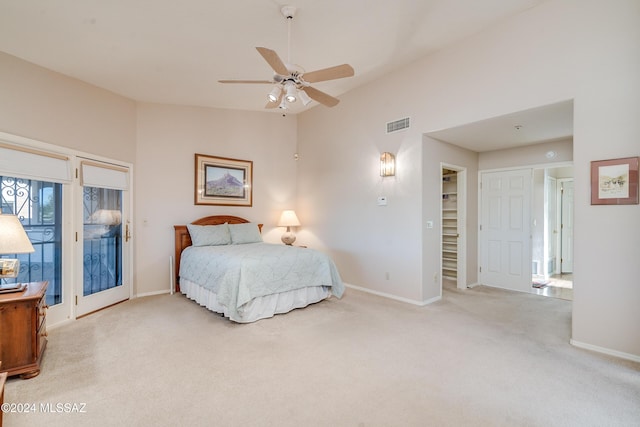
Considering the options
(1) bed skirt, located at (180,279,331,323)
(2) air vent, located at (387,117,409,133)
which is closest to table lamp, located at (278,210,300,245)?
(1) bed skirt, located at (180,279,331,323)

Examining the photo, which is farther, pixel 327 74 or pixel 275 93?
pixel 275 93

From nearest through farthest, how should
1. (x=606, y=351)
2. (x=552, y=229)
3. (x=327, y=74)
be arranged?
(x=327, y=74)
(x=606, y=351)
(x=552, y=229)

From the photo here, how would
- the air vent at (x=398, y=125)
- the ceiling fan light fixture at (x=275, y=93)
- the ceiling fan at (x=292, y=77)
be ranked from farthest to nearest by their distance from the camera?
the air vent at (x=398, y=125) < the ceiling fan light fixture at (x=275, y=93) < the ceiling fan at (x=292, y=77)

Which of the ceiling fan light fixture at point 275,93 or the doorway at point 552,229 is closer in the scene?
the ceiling fan light fixture at point 275,93

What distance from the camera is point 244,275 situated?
135 inches

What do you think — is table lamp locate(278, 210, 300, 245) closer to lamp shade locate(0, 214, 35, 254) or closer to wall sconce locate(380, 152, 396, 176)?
wall sconce locate(380, 152, 396, 176)

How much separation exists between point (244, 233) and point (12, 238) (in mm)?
3171

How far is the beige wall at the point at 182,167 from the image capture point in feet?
15.5

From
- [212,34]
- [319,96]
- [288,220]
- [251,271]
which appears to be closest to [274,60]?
[319,96]

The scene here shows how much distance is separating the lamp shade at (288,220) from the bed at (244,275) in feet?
3.54

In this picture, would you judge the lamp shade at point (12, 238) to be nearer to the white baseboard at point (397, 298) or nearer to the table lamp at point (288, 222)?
the table lamp at point (288, 222)

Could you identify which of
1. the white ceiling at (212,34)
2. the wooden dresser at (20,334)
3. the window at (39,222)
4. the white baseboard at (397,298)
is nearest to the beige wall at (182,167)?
the white ceiling at (212,34)

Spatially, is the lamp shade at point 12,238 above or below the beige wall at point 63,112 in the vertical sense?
below

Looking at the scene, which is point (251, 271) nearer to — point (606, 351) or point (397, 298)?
point (397, 298)
